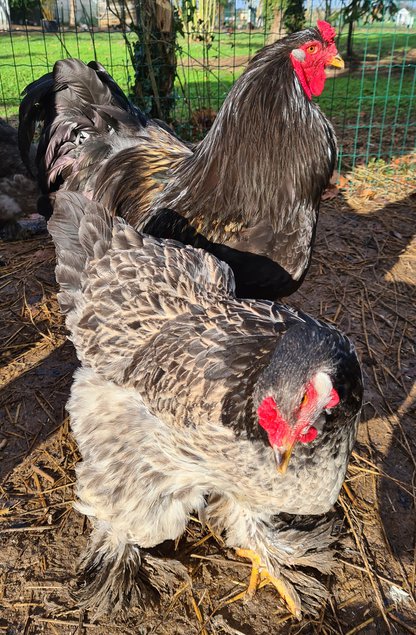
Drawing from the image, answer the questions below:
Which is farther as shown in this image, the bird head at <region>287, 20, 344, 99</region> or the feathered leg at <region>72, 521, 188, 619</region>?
the bird head at <region>287, 20, 344, 99</region>

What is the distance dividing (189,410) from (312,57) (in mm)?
2319

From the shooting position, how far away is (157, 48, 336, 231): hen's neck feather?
313 centimetres

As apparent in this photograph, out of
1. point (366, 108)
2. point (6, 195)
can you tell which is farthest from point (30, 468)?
point (366, 108)

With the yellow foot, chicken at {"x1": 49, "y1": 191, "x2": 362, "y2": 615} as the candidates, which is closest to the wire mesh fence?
chicken at {"x1": 49, "y1": 191, "x2": 362, "y2": 615}

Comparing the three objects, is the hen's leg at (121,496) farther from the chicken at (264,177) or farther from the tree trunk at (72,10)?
the tree trunk at (72,10)

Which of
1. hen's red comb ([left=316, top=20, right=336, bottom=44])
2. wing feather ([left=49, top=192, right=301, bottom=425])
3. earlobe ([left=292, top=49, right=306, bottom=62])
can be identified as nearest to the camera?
wing feather ([left=49, top=192, right=301, bottom=425])

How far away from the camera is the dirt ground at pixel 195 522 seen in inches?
93.2

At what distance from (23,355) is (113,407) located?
1835mm

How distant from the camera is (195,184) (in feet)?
10.7

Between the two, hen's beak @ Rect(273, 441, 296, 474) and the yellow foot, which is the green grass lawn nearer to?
the yellow foot

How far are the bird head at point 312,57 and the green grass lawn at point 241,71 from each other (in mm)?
3894

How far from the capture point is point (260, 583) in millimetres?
2570

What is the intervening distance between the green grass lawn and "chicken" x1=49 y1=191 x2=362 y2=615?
5.16m

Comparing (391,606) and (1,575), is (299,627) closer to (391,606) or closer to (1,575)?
(391,606)
